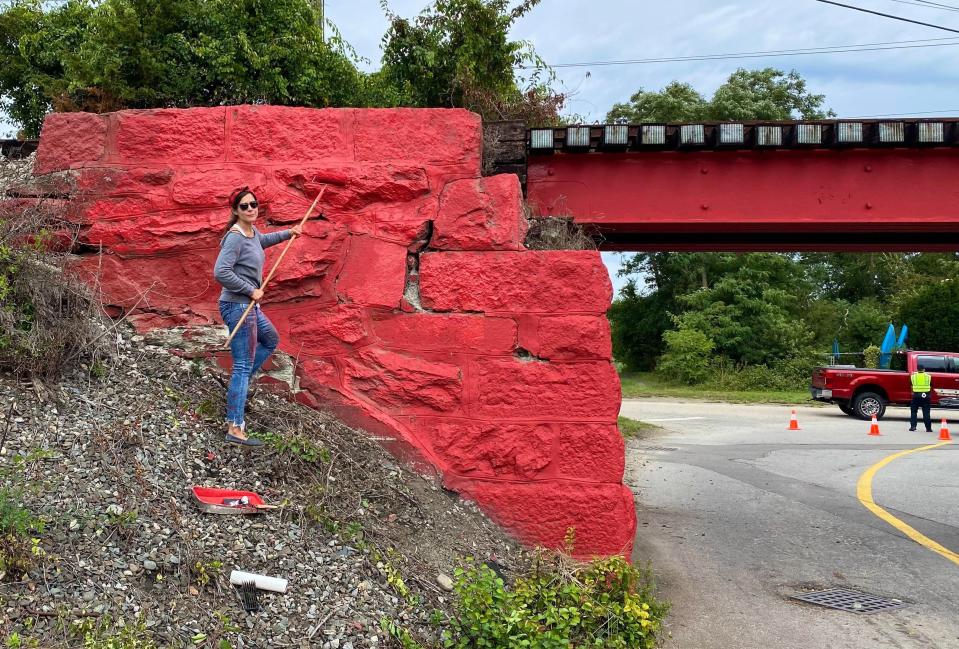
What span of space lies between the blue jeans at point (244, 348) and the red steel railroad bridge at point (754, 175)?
375 centimetres

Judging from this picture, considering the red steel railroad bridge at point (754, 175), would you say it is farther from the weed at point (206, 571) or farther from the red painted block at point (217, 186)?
the weed at point (206, 571)

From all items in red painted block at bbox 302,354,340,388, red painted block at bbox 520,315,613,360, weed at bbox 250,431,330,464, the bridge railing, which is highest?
the bridge railing

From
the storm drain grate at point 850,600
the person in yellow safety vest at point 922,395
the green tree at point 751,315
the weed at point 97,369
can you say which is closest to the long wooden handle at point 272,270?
the weed at point 97,369

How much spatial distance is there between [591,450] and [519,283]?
1.18 metres

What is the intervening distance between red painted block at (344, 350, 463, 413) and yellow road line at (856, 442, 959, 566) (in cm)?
476

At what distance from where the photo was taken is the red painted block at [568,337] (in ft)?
17.6

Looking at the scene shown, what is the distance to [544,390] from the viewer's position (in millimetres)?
5402

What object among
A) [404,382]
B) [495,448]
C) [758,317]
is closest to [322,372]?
[404,382]

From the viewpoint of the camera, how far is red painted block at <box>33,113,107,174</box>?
5762 mm

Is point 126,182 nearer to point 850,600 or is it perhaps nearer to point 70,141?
point 70,141

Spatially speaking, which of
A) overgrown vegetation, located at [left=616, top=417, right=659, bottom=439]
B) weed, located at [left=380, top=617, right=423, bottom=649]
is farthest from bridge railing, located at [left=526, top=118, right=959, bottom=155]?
overgrown vegetation, located at [left=616, top=417, right=659, bottom=439]

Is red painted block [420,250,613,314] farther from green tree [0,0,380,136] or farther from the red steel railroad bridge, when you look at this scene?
green tree [0,0,380,136]

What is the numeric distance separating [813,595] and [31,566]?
514 centimetres

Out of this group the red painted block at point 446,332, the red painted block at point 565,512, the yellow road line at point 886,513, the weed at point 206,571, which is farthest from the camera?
the yellow road line at point 886,513
